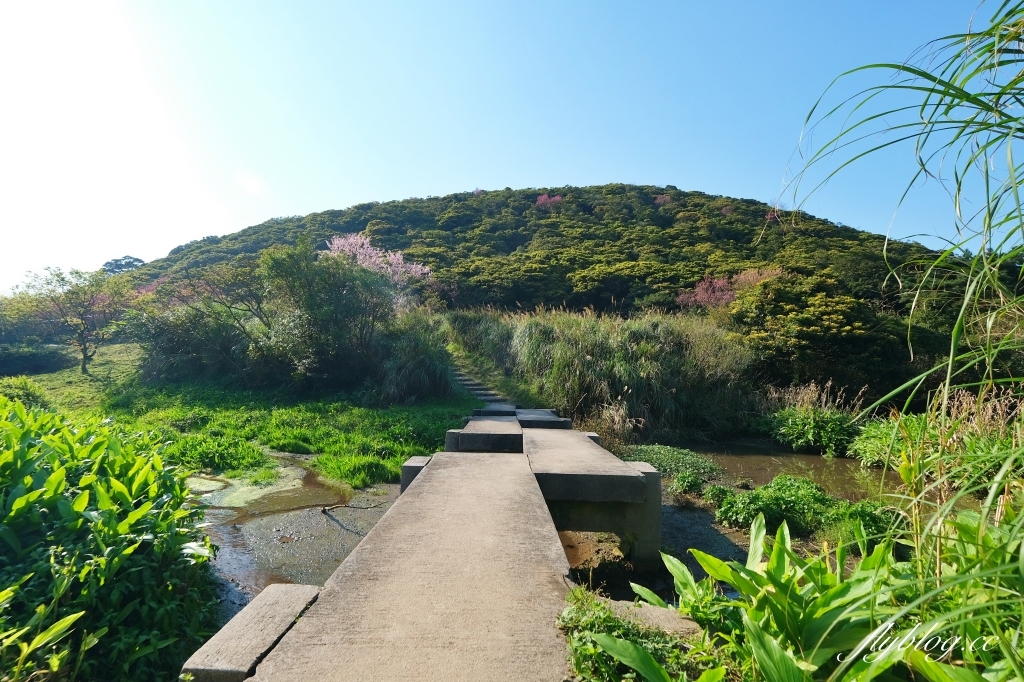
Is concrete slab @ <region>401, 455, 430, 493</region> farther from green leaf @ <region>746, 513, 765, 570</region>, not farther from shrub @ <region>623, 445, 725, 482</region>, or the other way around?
shrub @ <region>623, 445, 725, 482</region>

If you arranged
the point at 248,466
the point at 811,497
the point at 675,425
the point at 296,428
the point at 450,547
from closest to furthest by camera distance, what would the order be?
the point at 450,547 < the point at 811,497 < the point at 248,466 < the point at 296,428 < the point at 675,425

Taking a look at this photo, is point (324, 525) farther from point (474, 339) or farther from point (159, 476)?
point (474, 339)

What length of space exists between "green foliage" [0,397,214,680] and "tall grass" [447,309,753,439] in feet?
21.0

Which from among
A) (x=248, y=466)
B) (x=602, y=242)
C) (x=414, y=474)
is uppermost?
(x=602, y=242)

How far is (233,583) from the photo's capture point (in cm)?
351

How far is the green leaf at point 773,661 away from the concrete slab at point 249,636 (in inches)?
56.7

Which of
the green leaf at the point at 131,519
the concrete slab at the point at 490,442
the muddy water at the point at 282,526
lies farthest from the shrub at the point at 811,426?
the green leaf at the point at 131,519

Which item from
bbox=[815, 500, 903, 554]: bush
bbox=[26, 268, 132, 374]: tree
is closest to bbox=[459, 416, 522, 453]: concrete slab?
bbox=[815, 500, 903, 554]: bush

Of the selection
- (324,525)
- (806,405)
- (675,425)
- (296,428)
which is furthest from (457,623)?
(806,405)

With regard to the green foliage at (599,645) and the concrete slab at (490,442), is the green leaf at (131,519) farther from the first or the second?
the concrete slab at (490,442)

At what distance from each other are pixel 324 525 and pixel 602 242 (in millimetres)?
26734

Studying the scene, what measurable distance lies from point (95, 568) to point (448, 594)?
1554mm

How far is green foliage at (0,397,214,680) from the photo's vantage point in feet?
6.66

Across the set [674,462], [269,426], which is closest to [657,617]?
[674,462]
